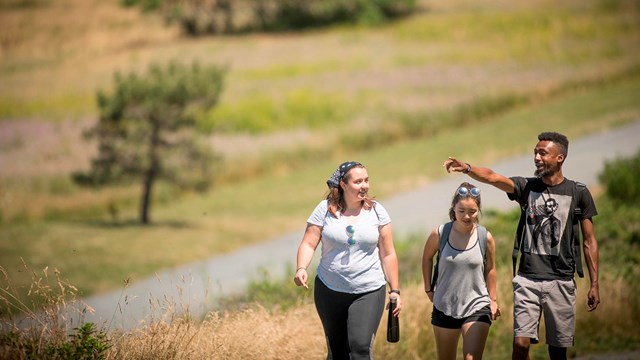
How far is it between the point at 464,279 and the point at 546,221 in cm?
73

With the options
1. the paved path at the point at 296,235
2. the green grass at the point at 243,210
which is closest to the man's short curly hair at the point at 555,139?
the paved path at the point at 296,235

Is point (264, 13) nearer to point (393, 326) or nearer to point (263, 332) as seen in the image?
point (263, 332)

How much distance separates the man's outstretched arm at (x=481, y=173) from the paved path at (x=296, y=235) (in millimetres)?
6010

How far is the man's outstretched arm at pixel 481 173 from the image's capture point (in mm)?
7008

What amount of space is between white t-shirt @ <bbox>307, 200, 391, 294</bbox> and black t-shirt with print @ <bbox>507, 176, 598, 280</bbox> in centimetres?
102

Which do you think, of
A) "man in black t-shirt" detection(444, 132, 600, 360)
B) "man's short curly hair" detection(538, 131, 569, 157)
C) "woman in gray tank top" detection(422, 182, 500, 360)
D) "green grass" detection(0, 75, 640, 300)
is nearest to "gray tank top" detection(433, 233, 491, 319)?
"woman in gray tank top" detection(422, 182, 500, 360)

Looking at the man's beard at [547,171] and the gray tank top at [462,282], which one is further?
the man's beard at [547,171]

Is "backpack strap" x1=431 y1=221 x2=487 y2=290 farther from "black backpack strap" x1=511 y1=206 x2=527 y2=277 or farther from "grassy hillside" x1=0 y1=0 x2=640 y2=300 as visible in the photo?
"grassy hillside" x1=0 y1=0 x2=640 y2=300

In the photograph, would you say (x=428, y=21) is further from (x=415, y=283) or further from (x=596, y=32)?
(x=415, y=283)

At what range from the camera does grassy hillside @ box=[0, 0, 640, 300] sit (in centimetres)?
2138

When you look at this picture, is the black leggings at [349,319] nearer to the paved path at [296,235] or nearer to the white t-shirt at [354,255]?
the white t-shirt at [354,255]

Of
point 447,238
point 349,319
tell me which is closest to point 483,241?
point 447,238


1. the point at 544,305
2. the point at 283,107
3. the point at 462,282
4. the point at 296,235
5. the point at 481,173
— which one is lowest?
the point at 296,235

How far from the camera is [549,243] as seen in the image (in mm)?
7375
